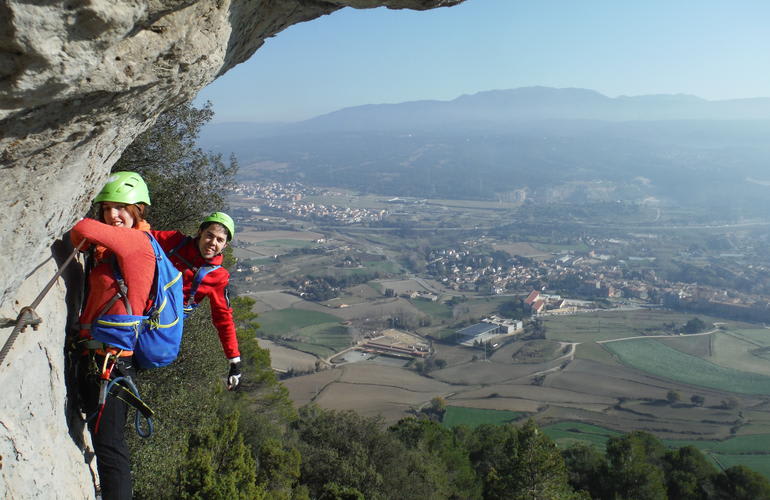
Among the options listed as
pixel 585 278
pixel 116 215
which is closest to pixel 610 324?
pixel 585 278

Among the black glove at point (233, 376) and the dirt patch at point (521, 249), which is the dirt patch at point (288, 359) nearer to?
the black glove at point (233, 376)

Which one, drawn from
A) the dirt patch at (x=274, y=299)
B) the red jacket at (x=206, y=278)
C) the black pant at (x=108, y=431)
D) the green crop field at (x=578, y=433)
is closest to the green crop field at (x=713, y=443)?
the green crop field at (x=578, y=433)

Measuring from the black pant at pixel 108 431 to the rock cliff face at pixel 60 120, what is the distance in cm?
12

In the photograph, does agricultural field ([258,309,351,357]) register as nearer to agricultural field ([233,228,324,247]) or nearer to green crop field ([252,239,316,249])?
green crop field ([252,239,316,249])

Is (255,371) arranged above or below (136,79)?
below

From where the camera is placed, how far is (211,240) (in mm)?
4391

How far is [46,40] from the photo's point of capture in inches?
91.3

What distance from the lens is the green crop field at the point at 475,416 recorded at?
35.8 meters

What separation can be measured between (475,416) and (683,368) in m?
21.6

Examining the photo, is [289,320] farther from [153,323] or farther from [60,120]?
[60,120]

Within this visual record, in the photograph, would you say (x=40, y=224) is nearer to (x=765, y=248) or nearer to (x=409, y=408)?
(x=409, y=408)

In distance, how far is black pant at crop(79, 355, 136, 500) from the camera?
3756 millimetres

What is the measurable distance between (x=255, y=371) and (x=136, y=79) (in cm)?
1576

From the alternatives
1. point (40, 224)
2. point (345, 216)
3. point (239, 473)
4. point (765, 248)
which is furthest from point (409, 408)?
point (765, 248)
